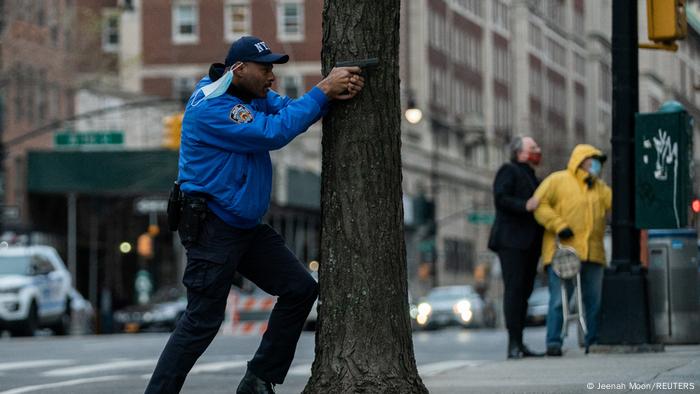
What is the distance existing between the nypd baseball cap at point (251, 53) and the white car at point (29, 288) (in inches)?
1066

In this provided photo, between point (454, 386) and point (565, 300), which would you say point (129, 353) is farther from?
point (454, 386)

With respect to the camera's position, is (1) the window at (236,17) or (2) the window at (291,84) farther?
(1) the window at (236,17)

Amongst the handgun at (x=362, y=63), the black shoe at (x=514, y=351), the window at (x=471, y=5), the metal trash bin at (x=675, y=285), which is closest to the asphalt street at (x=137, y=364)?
the black shoe at (x=514, y=351)

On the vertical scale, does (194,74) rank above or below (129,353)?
above

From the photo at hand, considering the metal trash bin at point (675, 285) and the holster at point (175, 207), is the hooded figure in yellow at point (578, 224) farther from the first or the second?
the holster at point (175, 207)

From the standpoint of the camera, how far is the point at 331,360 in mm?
9273

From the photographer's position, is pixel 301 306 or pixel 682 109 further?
pixel 682 109

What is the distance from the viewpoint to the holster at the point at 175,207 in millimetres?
9180

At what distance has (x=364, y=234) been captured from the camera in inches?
363

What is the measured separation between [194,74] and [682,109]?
198 feet

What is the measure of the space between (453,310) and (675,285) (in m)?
32.9

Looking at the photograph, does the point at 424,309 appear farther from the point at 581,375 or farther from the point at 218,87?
the point at 218,87

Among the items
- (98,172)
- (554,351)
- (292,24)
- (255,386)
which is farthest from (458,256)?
(255,386)

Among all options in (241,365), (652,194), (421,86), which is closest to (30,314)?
(241,365)
